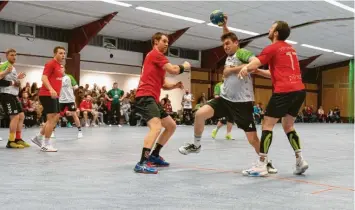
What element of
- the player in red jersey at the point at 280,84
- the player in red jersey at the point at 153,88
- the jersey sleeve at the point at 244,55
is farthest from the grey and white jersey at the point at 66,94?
the player in red jersey at the point at 280,84

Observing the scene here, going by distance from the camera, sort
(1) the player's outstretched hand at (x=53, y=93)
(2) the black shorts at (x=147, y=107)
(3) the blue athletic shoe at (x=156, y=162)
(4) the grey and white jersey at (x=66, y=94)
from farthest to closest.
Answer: (4) the grey and white jersey at (x=66, y=94)
(1) the player's outstretched hand at (x=53, y=93)
(3) the blue athletic shoe at (x=156, y=162)
(2) the black shorts at (x=147, y=107)

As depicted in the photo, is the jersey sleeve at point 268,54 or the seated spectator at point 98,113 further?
the seated spectator at point 98,113

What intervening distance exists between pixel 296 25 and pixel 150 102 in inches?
744

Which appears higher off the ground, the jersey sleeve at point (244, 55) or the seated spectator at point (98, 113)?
the jersey sleeve at point (244, 55)

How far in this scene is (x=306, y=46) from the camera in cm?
2850

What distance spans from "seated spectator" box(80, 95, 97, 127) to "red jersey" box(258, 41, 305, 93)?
12.9 meters

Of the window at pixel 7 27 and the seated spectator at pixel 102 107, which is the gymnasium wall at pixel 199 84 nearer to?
the seated spectator at pixel 102 107

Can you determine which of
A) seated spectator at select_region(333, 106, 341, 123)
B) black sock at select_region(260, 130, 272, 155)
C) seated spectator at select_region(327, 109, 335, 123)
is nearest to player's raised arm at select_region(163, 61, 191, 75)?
black sock at select_region(260, 130, 272, 155)

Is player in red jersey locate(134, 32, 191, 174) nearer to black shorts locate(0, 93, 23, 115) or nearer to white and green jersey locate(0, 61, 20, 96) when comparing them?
black shorts locate(0, 93, 23, 115)

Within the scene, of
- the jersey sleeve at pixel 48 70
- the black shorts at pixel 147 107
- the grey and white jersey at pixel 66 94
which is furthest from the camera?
the grey and white jersey at pixel 66 94

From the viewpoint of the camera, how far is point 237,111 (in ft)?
16.1

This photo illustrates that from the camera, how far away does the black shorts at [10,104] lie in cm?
716

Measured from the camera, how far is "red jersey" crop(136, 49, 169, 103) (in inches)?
192

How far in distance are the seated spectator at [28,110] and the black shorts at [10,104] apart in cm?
778
